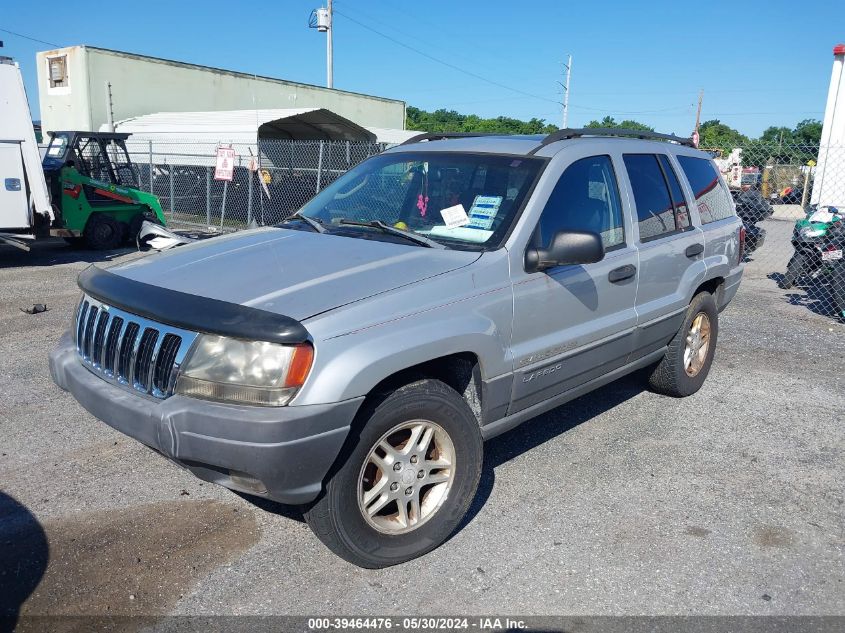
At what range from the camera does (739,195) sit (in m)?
12.2

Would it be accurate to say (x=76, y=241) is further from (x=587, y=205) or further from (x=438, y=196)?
(x=587, y=205)

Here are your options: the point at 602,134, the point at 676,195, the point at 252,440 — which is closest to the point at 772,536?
the point at 676,195

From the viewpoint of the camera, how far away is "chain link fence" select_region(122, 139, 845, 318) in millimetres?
9344

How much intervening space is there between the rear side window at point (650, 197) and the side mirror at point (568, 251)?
43.7 inches

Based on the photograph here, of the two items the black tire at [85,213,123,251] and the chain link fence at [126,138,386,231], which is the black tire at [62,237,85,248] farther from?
the chain link fence at [126,138,386,231]

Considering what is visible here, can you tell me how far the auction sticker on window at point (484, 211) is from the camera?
371 centimetres

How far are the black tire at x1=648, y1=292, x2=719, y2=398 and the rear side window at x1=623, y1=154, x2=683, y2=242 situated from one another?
0.72 m

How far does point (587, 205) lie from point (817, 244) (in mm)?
6410

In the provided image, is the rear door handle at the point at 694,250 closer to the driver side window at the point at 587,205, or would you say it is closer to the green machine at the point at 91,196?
the driver side window at the point at 587,205

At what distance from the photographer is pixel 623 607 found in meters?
3.00

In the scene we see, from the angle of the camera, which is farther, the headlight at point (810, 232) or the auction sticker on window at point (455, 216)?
the headlight at point (810, 232)

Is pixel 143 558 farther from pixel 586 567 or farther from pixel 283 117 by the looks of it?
pixel 283 117

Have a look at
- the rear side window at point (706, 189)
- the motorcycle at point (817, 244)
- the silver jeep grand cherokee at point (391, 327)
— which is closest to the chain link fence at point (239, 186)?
the motorcycle at point (817, 244)

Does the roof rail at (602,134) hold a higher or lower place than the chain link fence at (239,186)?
higher
